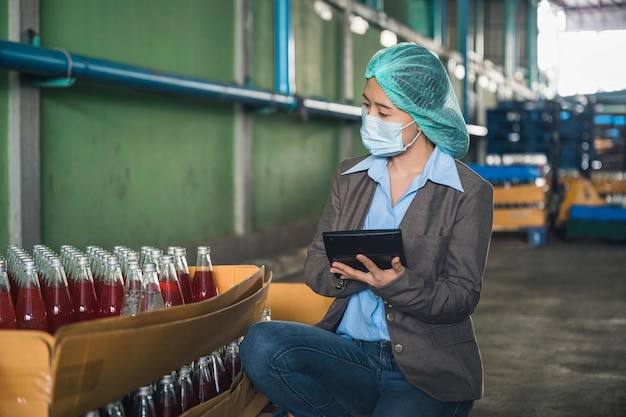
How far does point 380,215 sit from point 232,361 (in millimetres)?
623

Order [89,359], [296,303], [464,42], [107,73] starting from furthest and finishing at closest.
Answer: [464,42] → [107,73] → [296,303] → [89,359]

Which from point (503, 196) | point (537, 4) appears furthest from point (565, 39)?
point (503, 196)

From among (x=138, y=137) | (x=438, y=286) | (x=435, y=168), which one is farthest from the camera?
(x=138, y=137)

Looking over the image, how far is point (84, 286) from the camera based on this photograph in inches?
87.6

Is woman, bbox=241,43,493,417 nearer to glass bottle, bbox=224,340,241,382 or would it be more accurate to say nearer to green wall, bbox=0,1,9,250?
glass bottle, bbox=224,340,241,382

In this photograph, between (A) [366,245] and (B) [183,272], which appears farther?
(B) [183,272]

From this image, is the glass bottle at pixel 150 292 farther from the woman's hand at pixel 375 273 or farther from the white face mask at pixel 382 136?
the white face mask at pixel 382 136

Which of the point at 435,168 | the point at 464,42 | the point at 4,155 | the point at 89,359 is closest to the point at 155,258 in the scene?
the point at 89,359

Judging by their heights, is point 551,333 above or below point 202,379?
below

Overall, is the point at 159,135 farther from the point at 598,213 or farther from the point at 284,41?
the point at 598,213

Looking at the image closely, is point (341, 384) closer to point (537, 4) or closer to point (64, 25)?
point (64, 25)

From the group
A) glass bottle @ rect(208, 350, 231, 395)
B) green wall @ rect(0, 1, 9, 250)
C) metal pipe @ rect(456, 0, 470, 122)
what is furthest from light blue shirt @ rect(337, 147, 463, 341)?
metal pipe @ rect(456, 0, 470, 122)

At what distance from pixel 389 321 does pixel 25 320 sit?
3.22ft

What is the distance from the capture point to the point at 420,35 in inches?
571
